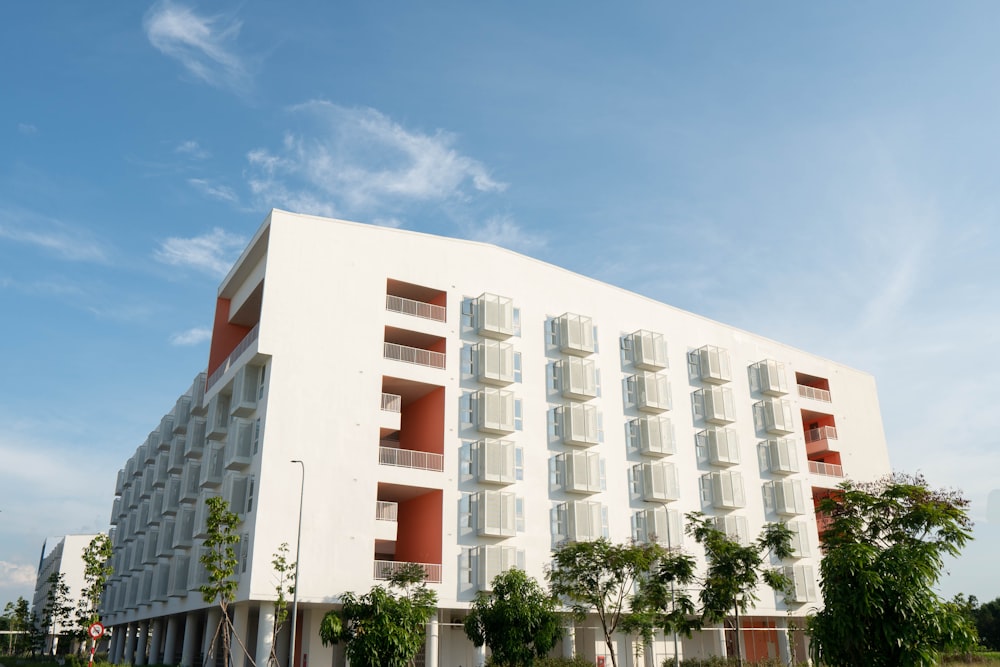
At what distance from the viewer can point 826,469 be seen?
→ 64.9m

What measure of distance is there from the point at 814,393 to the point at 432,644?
40.2m

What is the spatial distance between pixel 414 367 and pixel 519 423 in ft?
24.3

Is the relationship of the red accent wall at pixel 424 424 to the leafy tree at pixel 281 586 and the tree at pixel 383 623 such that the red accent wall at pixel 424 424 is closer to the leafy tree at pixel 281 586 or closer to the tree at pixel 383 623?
the tree at pixel 383 623

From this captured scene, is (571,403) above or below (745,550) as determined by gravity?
above

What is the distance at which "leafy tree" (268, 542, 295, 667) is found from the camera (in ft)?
126

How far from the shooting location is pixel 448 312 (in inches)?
1916

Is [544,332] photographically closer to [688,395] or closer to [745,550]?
[688,395]

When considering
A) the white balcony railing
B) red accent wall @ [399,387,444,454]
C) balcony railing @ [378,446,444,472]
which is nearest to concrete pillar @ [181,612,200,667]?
red accent wall @ [399,387,444,454]

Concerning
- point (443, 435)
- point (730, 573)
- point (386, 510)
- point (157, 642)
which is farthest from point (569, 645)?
point (157, 642)

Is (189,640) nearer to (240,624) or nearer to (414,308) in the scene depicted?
(240,624)

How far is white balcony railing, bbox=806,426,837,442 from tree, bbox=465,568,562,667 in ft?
113

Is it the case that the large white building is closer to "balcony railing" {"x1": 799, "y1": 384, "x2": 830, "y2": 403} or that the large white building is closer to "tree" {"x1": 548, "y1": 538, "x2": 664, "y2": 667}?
"balcony railing" {"x1": 799, "y1": 384, "x2": 830, "y2": 403}

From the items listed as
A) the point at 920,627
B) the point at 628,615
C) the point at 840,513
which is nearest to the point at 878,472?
the point at 840,513

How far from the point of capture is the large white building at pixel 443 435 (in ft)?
138
